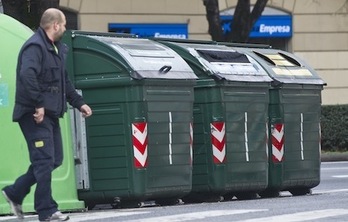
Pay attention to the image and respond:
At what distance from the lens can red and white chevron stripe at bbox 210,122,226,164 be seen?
12266 mm

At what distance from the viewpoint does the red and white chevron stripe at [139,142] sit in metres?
11.2

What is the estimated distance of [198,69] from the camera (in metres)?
12.3

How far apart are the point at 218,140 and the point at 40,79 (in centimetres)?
334

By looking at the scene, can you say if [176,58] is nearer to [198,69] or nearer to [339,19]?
[198,69]

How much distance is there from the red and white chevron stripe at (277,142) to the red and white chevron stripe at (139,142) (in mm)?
2433

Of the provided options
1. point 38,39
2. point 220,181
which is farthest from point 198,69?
point 38,39

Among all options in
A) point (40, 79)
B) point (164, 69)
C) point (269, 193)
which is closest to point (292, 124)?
point (269, 193)

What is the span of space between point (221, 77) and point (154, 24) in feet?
51.7

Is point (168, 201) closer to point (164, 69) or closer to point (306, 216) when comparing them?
point (164, 69)

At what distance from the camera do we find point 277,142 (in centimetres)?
1330

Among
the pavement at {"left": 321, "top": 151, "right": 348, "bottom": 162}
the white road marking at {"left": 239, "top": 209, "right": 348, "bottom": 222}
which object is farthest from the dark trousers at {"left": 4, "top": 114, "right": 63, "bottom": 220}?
the pavement at {"left": 321, "top": 151, "right": 348, "bottom": 162}

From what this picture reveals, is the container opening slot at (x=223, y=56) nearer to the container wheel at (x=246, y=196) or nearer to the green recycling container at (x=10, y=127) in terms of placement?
the container wheel at (x=246, y=196)

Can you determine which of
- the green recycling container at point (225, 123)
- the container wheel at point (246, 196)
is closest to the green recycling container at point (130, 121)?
the green recycling container at point (225, 123)

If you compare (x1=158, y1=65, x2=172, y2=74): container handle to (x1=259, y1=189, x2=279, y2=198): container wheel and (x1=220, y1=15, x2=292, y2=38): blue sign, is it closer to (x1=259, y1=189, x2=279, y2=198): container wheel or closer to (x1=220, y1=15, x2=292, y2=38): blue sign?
(x1=259, y1=189, x2=279, y2=198): container wheel
